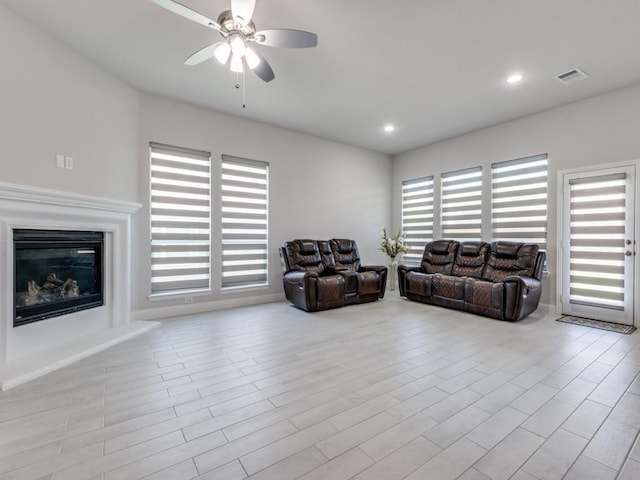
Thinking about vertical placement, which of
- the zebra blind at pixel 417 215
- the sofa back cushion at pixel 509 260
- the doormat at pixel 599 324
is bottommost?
the doormat at pixel 599 324

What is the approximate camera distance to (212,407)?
2.03 metres

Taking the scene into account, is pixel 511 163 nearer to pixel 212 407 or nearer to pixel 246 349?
pixel 246 349

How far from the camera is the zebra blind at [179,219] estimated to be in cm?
432

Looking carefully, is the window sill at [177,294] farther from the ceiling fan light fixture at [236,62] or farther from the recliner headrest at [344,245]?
the ceiling fan light fixture at [236,62]

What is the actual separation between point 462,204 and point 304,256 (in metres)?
3.23

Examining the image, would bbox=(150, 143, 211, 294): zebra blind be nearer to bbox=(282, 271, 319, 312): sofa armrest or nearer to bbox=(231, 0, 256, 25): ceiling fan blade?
bbox=(282, 271, 319, 312): sofa armrest

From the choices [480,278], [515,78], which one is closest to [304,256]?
[480,278]

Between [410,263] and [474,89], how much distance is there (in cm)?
373

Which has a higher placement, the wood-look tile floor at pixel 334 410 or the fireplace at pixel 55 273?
the fireplace at pixel 55 273

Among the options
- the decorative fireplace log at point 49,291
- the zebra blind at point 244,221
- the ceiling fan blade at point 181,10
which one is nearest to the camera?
the ceiling fan blade at point 181,10

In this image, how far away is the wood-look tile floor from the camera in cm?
152

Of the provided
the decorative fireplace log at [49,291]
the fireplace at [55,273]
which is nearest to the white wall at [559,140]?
the fireplace at [55,273]

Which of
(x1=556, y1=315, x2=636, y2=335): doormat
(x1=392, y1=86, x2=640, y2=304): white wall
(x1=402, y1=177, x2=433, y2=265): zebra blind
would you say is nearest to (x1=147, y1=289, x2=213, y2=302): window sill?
(x1=402, y1=177, x2=433, y2=265): zebra blind

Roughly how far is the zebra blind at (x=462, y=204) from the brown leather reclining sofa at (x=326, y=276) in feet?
5.86
